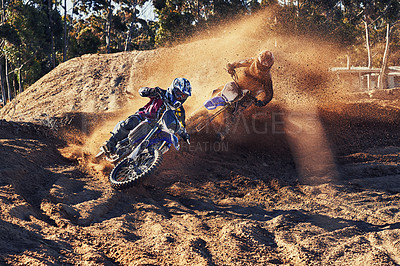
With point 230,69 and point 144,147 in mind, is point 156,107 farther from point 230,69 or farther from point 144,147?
point 230,69

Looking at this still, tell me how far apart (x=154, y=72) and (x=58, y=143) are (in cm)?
875

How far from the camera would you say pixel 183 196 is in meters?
6.94

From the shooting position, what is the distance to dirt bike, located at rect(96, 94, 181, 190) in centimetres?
638

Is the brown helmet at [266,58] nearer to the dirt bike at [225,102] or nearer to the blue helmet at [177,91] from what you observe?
the dirt bike at [225,102]

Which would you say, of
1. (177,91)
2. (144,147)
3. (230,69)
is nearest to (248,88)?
(230,69)

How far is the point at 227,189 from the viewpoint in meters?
7.59

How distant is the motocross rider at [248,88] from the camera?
9719 millimetres

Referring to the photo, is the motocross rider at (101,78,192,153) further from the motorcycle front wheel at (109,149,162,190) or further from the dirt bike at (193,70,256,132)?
the dirt bike at (193,70,256,132)

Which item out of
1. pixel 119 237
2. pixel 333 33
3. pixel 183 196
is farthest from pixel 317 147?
pixel 333 33

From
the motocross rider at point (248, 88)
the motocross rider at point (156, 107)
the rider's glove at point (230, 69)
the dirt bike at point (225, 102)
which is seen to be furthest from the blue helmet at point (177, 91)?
the rider's glove at point (230, 69)

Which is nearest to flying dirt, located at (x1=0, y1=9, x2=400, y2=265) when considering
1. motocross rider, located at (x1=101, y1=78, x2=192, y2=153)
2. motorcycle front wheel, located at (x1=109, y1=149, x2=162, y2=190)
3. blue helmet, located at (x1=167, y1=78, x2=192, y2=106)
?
motorcycle front wheel, located at (x1=109, y1=149, x2=162, y2=190)

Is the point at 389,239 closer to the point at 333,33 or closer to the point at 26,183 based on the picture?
the point at 26,183

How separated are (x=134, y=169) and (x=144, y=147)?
0.44 meters

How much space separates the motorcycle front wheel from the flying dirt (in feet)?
0.95
